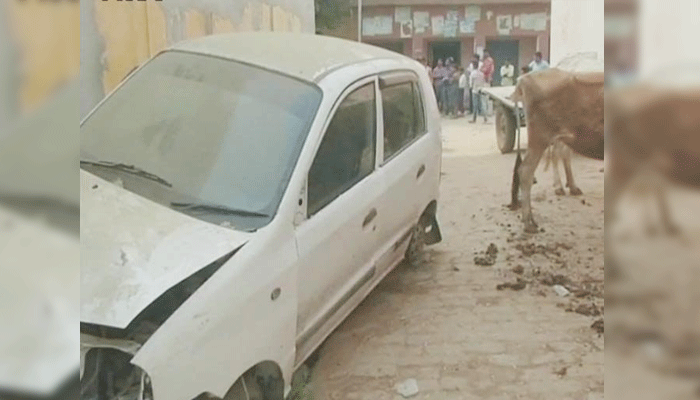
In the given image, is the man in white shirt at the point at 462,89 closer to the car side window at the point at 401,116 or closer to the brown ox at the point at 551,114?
the brown ox at the point at 551,114

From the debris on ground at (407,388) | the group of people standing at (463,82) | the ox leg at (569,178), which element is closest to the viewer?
the debris on ground at (407,388)

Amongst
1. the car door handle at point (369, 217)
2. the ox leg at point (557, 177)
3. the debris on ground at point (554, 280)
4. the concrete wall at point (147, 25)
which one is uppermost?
the concrete wall at point (147, 25)

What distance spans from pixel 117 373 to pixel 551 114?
218 inches

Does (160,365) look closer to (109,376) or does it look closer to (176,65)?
(109,376)

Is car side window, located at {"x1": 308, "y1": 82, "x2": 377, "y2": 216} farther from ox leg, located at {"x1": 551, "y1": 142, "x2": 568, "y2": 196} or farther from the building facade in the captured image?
the building facade

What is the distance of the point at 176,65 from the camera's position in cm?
402

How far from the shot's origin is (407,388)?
3812mm

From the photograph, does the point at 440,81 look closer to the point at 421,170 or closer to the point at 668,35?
the point at 421,170

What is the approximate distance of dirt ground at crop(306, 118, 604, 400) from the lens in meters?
3.88

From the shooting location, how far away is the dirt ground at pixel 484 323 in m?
3.88

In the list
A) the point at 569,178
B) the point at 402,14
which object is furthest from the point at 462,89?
the point at 569,178

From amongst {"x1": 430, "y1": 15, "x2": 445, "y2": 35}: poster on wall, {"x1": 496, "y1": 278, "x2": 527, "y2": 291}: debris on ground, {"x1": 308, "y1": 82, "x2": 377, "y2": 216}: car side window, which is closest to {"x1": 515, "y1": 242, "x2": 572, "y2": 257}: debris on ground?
{"x1": 496, "y1": 278, "x2": 527, "y2": 291}: debris on ground

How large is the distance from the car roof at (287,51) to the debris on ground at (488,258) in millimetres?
2054

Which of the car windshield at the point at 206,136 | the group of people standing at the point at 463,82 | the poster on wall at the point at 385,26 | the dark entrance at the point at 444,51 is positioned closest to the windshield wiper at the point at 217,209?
the car windshield at the point at 206,136
